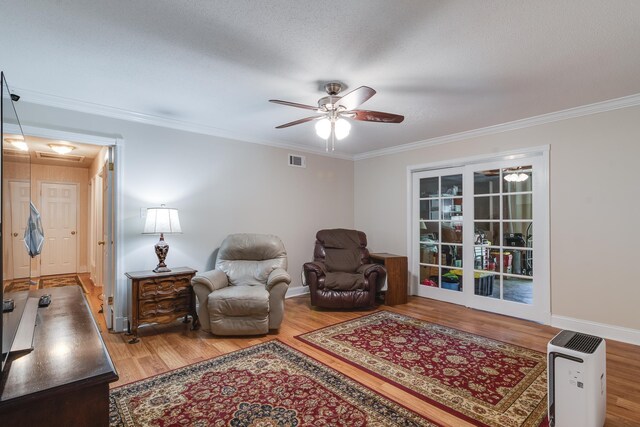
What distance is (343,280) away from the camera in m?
4.25

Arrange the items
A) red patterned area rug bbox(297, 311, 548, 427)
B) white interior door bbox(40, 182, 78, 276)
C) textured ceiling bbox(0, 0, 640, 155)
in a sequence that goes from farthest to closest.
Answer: white interior door bbox(40, 182, 78, 276)
red patterned area rug bbox(297, 311, 548, 427)
textured ceiling bbox(0, 0, 640, 155)

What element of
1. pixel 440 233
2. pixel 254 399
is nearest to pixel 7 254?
pixel 254 399

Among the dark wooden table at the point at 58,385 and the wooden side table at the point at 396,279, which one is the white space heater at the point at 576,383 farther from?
the wooden side table at the point at 396,279

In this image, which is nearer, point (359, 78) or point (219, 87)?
point (359, 78)

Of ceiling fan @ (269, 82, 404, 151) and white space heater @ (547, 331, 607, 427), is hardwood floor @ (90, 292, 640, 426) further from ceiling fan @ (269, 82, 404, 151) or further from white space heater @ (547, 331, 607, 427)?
ceiling fan @ (269, 82, 404, 151)

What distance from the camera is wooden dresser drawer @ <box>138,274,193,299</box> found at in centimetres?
329

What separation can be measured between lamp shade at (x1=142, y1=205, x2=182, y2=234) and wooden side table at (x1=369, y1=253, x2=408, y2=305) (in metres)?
2.79

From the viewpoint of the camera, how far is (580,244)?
3.47 m

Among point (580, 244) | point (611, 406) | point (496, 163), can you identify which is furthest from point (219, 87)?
point (580, 244)

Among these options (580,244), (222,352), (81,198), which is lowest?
(222,352)

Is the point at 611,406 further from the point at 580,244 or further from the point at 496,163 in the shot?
the point at 496,163

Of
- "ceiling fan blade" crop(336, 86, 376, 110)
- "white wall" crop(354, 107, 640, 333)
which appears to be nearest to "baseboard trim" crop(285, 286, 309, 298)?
"ceiling fan blade" crop(336, 86, 376, 110)

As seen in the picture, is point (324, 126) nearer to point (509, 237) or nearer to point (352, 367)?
point (352, 367)

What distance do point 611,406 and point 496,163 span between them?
286 centimetres
